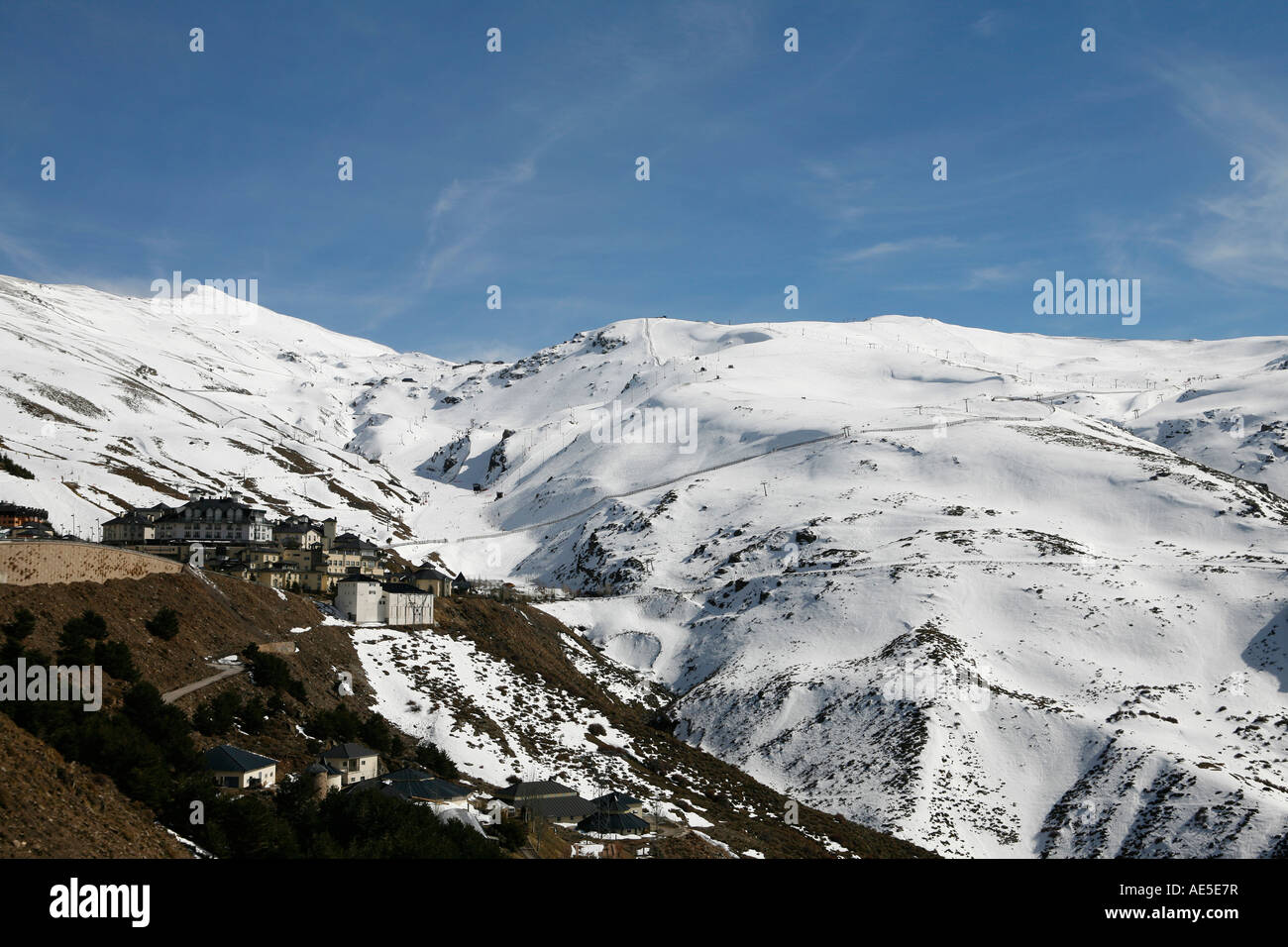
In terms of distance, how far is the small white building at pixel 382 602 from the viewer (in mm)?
77812

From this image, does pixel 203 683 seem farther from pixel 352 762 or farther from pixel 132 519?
pixel 132 519

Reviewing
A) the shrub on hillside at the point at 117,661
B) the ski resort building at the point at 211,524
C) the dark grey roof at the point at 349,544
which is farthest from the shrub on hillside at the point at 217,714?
the dark grey roof at the point at 349,544

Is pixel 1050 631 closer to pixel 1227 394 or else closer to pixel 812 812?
pixel 812 812

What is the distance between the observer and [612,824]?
172 ft

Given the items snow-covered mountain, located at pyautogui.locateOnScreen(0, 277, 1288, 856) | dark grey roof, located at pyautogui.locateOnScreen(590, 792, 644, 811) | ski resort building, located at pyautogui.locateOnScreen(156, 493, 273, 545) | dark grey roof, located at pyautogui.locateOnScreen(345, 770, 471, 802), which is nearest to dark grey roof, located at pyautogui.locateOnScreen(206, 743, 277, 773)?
dark grey roof, located at pyautogui.locateOnScreen(345, 770, 471, 802)

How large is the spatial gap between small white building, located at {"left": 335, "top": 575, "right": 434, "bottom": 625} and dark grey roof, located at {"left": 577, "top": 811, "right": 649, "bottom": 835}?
32281 millimetres

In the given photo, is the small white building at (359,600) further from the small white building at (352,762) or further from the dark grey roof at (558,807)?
the dark grey roof at (558,807)

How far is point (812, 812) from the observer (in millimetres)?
67312

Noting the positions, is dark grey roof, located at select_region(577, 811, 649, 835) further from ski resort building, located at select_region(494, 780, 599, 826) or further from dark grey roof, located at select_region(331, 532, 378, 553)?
dark grey roof, located at select_region(331, 532, 378, 553)

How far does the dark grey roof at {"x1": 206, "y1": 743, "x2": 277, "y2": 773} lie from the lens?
1666 inches

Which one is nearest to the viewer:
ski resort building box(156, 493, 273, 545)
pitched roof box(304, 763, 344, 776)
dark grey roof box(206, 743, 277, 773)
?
dark grey roof box(206, 743, 277, 773)

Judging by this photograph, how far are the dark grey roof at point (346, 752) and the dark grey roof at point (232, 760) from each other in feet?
18.5

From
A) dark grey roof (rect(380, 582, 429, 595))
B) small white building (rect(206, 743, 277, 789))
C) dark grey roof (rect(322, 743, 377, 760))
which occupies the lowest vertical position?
dark grey roof (rect(322, 743, 377, 760))

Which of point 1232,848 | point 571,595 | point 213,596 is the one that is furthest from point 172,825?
point 571,595
